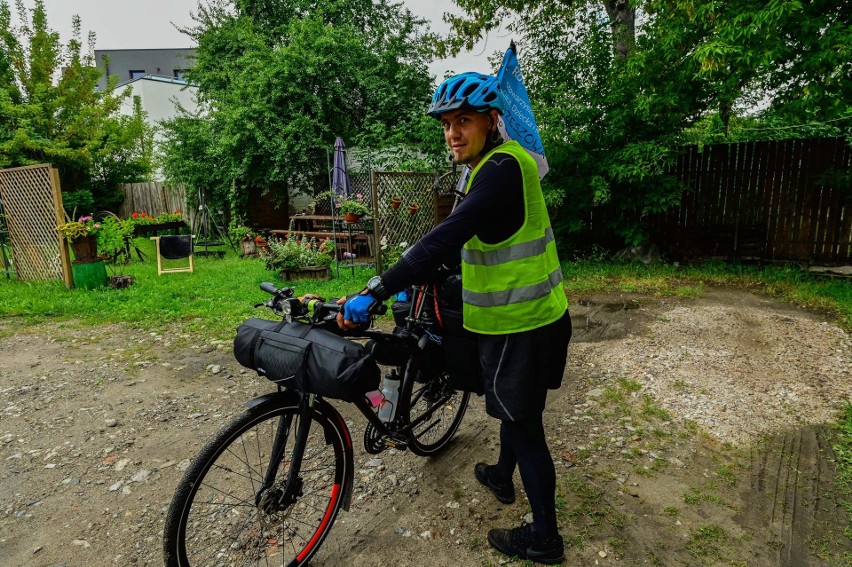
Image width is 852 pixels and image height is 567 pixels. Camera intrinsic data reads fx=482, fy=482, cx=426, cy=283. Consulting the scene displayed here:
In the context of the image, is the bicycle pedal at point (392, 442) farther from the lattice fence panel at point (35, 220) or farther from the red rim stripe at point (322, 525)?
the lattice fence panel at point (35, 220)

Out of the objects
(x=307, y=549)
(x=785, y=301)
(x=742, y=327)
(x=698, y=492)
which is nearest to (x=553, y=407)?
(x=698, y=492)

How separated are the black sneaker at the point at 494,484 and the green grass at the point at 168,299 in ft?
11.6

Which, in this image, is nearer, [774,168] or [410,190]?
[774,168]

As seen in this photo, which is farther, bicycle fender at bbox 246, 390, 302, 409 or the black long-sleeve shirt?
bicycle fender at bbox 246, 390, 302, 409

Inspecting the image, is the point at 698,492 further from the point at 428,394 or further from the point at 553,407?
the point at 428,394

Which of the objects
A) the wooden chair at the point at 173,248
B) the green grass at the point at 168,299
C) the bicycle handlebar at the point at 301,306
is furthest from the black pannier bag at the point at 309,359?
the wooden chair at the point at 173,248

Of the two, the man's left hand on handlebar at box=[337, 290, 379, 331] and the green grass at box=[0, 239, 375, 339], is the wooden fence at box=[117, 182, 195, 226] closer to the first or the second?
the green grass at box=[0, 239, 375, 339]

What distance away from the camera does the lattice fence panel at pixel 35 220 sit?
7.67 meters

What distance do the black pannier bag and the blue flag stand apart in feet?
3.34

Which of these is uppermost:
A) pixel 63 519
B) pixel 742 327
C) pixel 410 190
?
pixel 410 190

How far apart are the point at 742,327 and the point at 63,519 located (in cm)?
588

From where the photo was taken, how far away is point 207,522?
230 cm

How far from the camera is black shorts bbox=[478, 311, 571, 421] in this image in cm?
182

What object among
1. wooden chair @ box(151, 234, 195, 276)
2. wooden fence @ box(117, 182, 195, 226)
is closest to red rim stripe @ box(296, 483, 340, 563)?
wooden chair @ box(151, 234, 195, 276)
